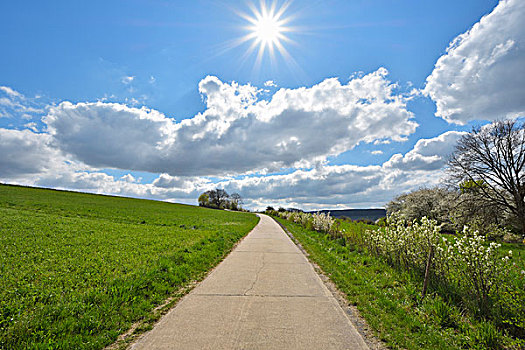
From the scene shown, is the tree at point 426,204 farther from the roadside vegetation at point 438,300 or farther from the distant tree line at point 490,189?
the roadside vegetation at point 438,300

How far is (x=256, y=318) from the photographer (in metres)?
4.06

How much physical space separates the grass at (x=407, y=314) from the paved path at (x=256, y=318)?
1.80 feet

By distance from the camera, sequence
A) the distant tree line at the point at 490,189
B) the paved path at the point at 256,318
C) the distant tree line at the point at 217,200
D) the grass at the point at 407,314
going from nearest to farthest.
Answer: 1. the paved path at the point at 256,318
2. the grass at the point at 407,314
3. the distant tree line at the point at 490,189
4. the distant tree line at the point at 217,200

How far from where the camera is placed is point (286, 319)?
405 cm

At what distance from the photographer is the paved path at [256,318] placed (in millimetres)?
3350

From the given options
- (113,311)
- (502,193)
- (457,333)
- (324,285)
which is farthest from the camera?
(502,193)

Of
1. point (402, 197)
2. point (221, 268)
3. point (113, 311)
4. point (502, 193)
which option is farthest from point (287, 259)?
point (402, 197)

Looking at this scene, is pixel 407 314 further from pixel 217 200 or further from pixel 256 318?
pixel 217 200

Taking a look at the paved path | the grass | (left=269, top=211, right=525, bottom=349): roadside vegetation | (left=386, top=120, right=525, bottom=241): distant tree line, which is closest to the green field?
the paved path

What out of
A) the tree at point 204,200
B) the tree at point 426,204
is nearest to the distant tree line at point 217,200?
the tree at point 204,200

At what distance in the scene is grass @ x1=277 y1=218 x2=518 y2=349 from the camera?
3586 mm

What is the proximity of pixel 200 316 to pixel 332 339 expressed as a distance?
6.84 feet

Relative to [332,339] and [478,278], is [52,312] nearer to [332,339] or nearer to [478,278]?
[332,339]

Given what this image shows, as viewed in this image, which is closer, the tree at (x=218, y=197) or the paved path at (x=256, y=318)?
the paved path at (x=256, y=318)
